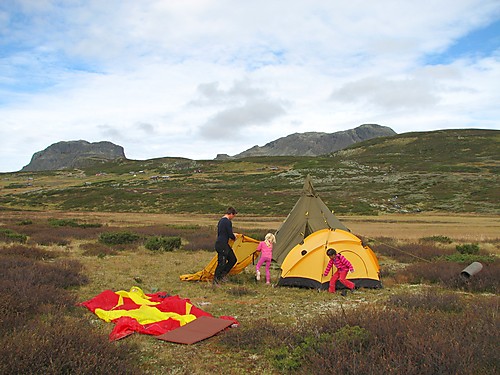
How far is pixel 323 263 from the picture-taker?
34.2ft

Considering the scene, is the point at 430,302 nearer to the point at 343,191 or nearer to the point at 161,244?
the point at 161,244

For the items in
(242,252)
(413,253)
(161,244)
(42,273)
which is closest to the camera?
(42,273)

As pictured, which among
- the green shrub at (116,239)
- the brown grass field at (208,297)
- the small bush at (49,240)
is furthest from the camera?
the green shrub at (116,239)

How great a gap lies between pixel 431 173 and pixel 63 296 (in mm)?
71564

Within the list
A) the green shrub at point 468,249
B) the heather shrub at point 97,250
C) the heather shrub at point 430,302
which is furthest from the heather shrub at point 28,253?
the green shrub at point 468,249

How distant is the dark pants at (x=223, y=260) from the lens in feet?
35.8

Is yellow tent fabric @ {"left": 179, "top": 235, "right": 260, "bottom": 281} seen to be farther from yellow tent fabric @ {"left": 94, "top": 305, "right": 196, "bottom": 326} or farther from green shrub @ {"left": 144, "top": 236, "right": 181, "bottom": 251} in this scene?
green shrub @ {"left": 144, "top": 236, "right": 181, "bottom": 251}

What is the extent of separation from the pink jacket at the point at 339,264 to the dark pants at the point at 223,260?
108 inches

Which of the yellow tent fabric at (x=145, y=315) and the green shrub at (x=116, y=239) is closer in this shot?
the yellow tent fabric at (x=145, y=315)

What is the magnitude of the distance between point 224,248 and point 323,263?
276cm

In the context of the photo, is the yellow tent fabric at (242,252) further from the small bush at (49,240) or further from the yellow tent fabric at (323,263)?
the small bush at (49,240)

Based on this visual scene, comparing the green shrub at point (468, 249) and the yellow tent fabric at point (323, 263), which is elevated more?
the yellow tent fabric at point (323, 263)

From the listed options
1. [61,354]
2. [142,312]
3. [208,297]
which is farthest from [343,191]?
[61,354]

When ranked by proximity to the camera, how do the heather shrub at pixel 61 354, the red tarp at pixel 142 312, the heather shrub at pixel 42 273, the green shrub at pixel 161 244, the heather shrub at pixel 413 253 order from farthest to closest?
the green shrub at pixel 161 244 → the heather shrub at pixel 413 253 → the heather shrub at pixel 42 273 → the red tarp at pixel 142 312 → the heather shrub at pixel 61 354
